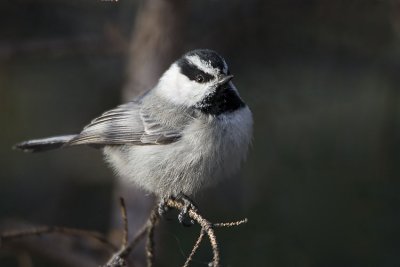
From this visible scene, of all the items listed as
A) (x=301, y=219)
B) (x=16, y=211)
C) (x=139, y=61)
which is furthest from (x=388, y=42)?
(x=16, y=211)

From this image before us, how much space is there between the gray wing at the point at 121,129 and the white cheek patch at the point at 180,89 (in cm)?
15

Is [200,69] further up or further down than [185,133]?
further up

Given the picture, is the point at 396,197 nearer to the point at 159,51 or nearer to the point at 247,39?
the point at 247,39

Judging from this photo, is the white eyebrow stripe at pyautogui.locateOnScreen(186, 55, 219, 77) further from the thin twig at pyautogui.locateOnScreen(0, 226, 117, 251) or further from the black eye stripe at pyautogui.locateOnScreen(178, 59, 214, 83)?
the thin twig at pyautogui.locateOnScreen(0, 226, 117, 251)

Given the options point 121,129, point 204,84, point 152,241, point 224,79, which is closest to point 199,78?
point 204,84

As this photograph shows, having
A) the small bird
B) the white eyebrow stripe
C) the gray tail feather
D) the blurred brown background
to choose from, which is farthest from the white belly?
the blurred brown background

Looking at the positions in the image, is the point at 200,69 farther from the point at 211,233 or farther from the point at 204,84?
the point at 211,233

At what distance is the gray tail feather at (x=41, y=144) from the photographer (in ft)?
10.9

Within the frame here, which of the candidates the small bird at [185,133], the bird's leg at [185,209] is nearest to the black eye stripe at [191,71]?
the small bird at [185,133]

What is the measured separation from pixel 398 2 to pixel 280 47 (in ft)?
3.25

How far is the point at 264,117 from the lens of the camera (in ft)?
15.3

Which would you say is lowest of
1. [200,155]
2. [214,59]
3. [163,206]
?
[163,206]

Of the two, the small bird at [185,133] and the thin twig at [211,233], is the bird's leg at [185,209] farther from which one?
the thin twig at [211,233]

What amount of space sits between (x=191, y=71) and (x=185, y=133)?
0.28 meters
